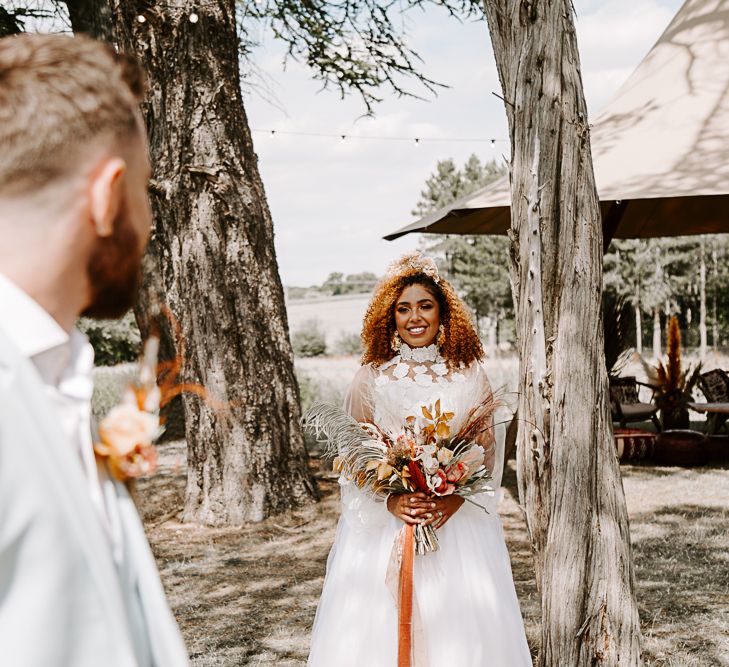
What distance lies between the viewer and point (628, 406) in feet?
38.1

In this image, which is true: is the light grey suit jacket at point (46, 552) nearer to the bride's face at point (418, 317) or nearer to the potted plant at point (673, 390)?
the bride's face at point (418, 317)

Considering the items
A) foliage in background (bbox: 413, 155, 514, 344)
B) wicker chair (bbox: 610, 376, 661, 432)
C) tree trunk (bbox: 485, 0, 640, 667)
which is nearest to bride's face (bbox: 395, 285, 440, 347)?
tree trunk (bbox: 485, 0, 640, 667)

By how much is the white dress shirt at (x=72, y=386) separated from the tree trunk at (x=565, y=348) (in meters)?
2.12

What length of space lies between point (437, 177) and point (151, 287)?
211 ft

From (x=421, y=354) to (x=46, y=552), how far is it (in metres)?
3.06

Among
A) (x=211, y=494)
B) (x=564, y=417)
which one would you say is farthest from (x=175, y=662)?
(x=211, y=494)

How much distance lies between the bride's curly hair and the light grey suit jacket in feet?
9.83

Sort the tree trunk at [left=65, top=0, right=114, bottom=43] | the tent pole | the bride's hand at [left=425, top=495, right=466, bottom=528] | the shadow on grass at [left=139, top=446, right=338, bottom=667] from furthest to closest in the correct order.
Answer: the tree trunk at [left=65, top=0, right=114, bottom=43] < the tent pole < the shadow on grass at [left=139, top=446, right=338, bottom=667] < the bride's hand at [left=425, top=495, right=466, bottom=528]

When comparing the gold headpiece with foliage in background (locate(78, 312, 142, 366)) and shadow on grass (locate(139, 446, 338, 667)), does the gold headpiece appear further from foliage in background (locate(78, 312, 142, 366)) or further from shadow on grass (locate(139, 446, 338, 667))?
foliage in background (locate(78, 312, 142, 366))

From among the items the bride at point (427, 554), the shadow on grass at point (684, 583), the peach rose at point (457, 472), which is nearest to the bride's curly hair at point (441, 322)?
the bride at point (427, 554)

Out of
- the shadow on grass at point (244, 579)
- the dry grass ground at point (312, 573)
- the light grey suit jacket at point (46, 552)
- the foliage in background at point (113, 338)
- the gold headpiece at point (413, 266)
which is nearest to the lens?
the light grey suit jacket at point (46, 552)

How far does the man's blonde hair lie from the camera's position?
111 centimetres

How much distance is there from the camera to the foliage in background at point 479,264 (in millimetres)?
58125

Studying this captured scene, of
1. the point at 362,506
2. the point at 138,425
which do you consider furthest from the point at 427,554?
the point at 138,425
